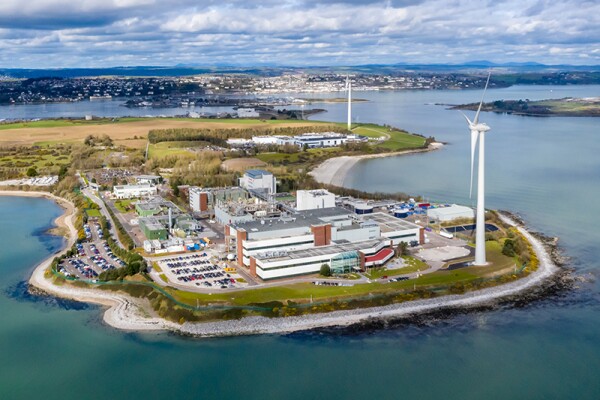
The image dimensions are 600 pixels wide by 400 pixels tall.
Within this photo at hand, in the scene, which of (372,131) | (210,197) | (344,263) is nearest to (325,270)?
(344,263)

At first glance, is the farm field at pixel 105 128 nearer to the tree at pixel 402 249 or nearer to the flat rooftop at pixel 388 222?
the flat rooftop at pixel 388 222

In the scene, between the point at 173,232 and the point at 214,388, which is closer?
the point at 214,388

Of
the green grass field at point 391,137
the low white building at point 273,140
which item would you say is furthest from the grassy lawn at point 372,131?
the low white building at point 273,140

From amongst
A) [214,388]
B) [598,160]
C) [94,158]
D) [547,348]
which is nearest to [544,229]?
[547,348]

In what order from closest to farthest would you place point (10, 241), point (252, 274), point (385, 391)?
point (385, 391)
point (252, 274)
point (10, 241)

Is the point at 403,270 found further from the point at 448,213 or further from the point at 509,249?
the point at 448,213

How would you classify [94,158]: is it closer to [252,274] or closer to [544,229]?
[252,274]

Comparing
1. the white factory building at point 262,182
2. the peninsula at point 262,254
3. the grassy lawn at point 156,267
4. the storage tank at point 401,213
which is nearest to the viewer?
the peninsula at point 262,254
